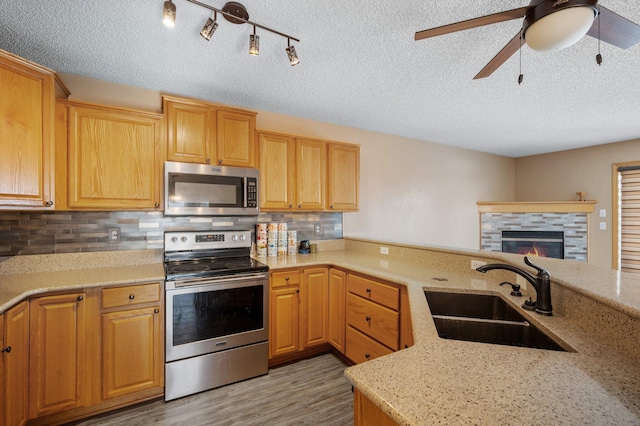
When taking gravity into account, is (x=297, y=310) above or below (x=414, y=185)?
below

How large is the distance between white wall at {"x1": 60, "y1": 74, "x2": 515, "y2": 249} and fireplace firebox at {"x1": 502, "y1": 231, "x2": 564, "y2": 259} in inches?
19.8

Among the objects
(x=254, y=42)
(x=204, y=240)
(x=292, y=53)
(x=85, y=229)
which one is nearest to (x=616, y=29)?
(x=292, y=53)

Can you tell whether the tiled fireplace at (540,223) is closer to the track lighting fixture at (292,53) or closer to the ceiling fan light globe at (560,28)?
the ceiling fan light globe at (560,28)

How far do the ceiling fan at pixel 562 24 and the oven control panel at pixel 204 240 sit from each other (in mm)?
2184

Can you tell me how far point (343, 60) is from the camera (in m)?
2.09

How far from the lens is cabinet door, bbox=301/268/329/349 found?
2564 mm

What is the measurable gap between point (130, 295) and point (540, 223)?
576 centimetres

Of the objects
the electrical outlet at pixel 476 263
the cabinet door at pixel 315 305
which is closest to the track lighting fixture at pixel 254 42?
the cabinet door at pixel 315 305

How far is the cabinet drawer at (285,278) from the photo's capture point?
7.96 feet

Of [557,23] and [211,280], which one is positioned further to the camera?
[211,280]

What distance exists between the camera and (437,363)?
85 centimetres

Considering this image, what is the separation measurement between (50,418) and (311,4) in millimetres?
2928

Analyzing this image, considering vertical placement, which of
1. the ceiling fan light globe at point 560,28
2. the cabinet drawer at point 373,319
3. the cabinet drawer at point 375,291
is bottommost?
the cabinet drawer at point 373,319

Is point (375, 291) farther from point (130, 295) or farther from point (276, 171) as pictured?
point (130, 295)
